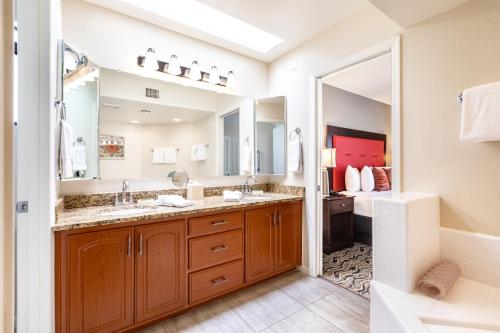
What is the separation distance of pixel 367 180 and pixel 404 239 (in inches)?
110

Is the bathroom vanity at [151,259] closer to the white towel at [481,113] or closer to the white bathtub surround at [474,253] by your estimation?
the white bathtub surround at [474,253]

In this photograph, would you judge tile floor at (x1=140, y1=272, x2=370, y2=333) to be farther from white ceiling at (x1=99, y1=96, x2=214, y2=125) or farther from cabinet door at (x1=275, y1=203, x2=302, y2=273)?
white ceiling at (x1=99, y1=96, x2=214, y2=125)

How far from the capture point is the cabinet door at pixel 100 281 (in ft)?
4.37

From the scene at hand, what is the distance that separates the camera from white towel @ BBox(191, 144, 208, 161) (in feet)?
7.77

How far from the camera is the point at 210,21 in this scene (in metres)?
2.26

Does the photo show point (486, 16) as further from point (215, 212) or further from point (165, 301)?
point (165, 301)

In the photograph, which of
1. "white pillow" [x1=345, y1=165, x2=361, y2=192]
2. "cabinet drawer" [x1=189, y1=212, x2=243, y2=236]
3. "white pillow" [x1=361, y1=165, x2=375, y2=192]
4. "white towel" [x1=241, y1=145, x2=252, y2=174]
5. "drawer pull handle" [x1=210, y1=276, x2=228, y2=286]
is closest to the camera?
"cabinet drawer" [x1=189, y1=212, x2=243, y2=236]

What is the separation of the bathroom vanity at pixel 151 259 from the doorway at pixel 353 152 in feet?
2.81

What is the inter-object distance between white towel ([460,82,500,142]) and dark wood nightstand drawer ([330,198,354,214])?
180cm

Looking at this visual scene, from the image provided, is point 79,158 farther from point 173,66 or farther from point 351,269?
point 351,269

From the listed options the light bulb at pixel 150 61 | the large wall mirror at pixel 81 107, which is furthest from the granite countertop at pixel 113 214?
the light bulb at pixel 150 61

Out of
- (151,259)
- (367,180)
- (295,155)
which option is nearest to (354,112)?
(367,180)

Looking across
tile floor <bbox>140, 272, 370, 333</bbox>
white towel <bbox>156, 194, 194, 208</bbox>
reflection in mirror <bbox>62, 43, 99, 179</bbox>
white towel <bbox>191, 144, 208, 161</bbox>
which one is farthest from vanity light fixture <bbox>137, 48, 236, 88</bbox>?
tile floor <bbox>140, 272, 370, 333</bbox>

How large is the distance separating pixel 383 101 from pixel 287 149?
10.6 ft
